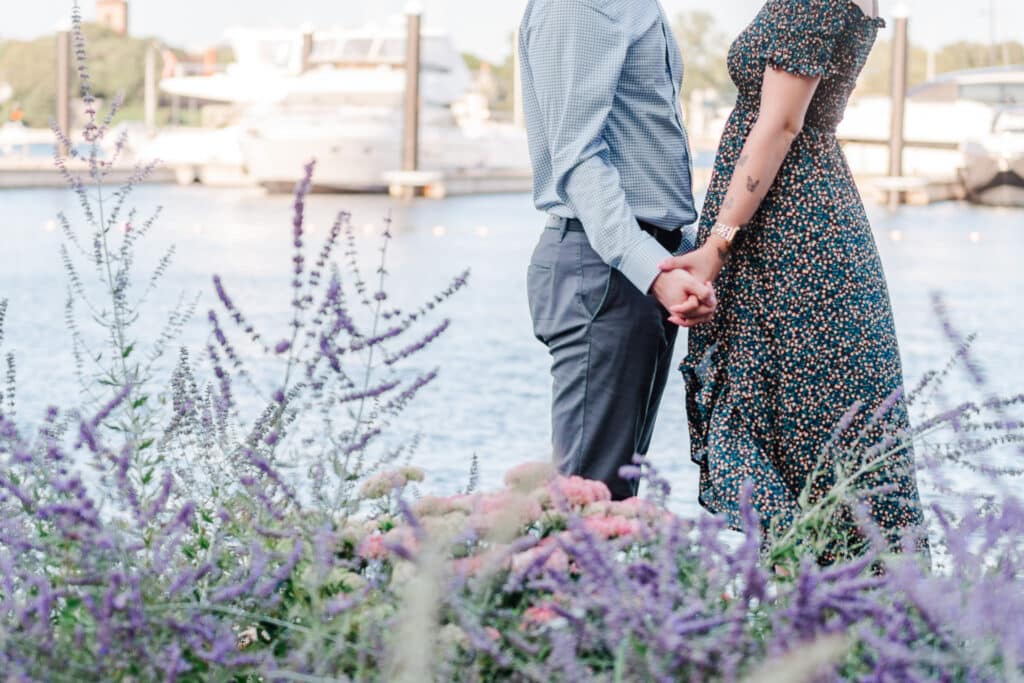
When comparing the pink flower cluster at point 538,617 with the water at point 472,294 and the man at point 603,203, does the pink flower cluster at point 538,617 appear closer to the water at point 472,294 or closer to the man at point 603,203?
the man at point 603,203

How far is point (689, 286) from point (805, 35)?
18.0 inches

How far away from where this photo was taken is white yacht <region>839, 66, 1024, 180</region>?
133ft

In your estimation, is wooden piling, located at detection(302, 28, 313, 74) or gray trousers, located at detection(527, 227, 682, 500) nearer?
gray trousers, located at detection(527, 227, 682, 500)

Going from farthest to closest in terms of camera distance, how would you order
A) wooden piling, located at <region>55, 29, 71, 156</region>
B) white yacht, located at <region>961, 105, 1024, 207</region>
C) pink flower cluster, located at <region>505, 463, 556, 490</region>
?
wooden piling, located at <region>55, 29, 71, 156</region> → white yacht, located at <region>961, 105, 1024, 207</region> → pink flower cluster, located at <region>505, 463, 556, 490</region>

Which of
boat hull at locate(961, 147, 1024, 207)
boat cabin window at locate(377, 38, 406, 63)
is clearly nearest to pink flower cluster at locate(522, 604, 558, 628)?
boat hull at locate(961, 147, 1024, 207)

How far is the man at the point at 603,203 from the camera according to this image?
279 centimetres

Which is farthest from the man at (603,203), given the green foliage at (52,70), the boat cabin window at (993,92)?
the green foliage at (52,70)

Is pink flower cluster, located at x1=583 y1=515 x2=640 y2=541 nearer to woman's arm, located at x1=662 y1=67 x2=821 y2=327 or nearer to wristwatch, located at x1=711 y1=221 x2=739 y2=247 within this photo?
woman's arm, located at x1=662 y1=67 x2=821 y2=327

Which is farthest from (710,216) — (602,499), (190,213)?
(190,213)

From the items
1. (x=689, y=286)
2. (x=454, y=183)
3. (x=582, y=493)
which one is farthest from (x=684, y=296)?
(x=454, y=183)

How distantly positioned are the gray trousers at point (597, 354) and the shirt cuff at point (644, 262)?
108 mm

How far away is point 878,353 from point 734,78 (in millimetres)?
537

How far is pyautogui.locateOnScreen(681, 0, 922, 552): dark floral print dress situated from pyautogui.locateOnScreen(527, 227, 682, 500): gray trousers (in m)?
0.12

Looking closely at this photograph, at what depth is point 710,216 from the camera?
287 cm
